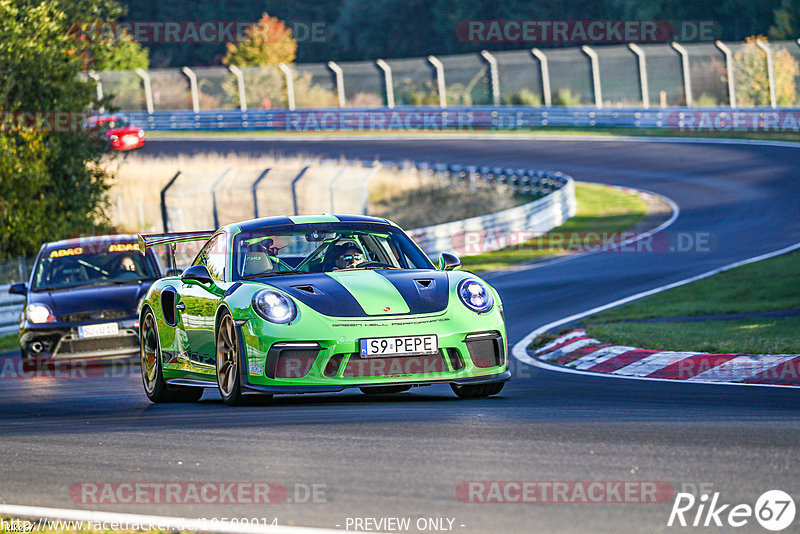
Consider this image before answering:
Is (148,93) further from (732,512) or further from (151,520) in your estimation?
(732,512)

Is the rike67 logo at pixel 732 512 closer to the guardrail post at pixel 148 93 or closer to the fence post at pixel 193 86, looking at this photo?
the fence post at pixel 193 86

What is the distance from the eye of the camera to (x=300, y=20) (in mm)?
80500

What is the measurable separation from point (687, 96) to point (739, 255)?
82.8 ft

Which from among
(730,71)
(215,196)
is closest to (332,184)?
(215,196)

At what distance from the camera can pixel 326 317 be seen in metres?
8.02

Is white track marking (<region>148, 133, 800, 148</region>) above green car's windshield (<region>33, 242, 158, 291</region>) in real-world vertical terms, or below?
below

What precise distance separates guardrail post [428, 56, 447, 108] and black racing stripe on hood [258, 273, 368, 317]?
4254cm

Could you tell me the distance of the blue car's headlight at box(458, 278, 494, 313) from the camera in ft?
27.5

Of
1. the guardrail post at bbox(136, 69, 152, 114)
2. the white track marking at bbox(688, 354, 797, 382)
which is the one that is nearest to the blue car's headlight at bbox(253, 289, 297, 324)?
the white track marking at bbox(688, 354, 797, 382)

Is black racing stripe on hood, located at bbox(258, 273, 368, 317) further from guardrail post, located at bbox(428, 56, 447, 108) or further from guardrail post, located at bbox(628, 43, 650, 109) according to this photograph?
guardrail post, located at bbox(428, 56, 447, 108)

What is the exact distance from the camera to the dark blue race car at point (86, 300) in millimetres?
13734

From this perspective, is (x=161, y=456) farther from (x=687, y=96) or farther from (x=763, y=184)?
Answer: (x=687, y=96)

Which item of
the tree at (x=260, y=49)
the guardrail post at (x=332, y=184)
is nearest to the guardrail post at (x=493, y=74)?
the tree at (x=260, y=49)

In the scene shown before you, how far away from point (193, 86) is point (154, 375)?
4517cm
